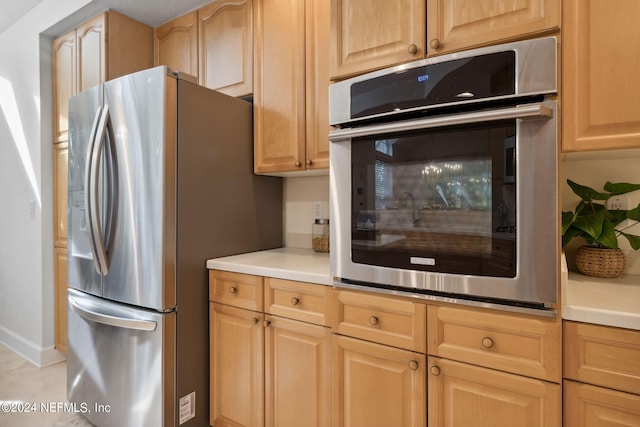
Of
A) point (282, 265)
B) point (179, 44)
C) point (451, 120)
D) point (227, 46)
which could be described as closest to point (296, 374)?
point (282, 265)

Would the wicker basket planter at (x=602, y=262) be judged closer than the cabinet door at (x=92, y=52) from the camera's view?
Yes

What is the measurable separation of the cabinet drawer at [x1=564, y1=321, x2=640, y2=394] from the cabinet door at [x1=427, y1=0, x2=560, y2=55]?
33.5 inches

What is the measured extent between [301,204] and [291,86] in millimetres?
710

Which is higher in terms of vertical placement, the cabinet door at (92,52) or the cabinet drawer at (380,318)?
the cabinet door at (92,52)

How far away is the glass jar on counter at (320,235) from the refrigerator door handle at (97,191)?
42.1 inches

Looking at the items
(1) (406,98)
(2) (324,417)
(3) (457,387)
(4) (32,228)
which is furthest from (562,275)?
(4) (32,228)

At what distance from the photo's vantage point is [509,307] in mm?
1006

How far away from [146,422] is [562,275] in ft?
5.72

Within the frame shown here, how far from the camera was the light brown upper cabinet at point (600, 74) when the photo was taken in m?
0.95

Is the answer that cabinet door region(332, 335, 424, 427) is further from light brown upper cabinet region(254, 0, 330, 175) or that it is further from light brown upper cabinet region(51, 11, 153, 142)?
light brown upper cabinet region(51, 11, 153, 142)

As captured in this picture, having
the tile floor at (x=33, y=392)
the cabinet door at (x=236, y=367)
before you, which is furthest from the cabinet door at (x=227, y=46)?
the tile floor at (x=33, y=392)

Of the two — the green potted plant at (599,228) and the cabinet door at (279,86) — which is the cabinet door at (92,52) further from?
the green potted plant at (599,228)

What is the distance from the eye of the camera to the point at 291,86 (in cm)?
176

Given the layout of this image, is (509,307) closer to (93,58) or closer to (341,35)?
(341,35)
